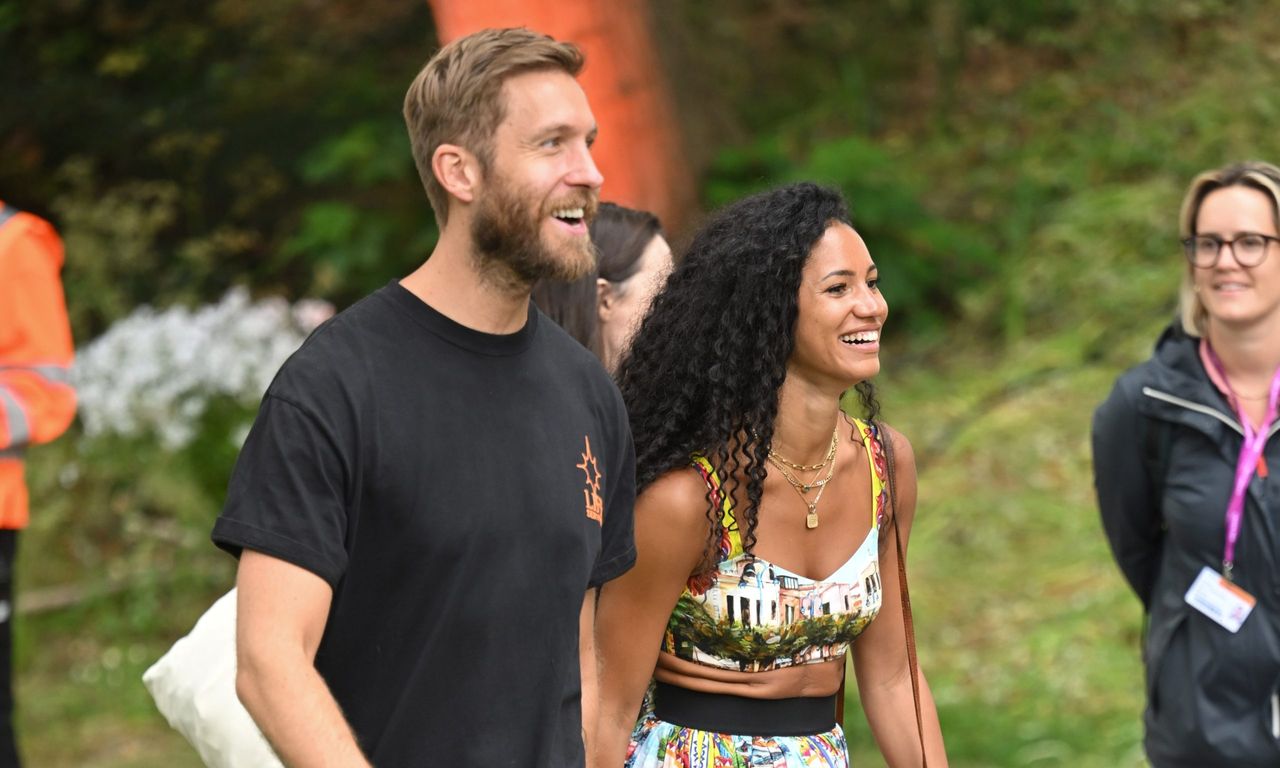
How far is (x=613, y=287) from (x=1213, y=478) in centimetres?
157

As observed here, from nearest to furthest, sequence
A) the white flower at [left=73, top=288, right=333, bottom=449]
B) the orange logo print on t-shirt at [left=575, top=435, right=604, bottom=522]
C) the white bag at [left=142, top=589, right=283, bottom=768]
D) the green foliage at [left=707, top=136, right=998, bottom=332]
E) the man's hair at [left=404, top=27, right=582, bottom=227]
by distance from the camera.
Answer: the man's hair at [left=404, top=27, right=582, bottom=227] → the orange logo print on t-shirt at [left=575, top=435, right=604, bottom=522] → the white bag at [left=142, top=589, right=283, bottom=768] → the white flower at [left=73, top=288, right=333, bottom=449] → the green foliage at [left=707, top=136, right=998, bottom=332]

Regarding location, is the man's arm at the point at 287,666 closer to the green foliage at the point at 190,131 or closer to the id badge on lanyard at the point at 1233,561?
the id badge on lanyard at the point at 1233,561

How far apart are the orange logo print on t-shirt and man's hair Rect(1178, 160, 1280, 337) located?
222cm

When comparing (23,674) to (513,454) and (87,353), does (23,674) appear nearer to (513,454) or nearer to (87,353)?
(87,353)

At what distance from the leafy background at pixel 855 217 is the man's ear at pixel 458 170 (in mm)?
4199

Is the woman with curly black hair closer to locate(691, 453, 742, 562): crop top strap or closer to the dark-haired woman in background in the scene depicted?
locate(691, 453, 742, 562): crop top strap

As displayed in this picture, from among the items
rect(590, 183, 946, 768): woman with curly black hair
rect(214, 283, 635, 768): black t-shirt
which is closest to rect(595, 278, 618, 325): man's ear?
rect(590, 183, 946, 768): woman with curly black hair

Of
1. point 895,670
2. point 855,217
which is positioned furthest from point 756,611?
point 855,217

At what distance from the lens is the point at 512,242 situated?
267 centimetres

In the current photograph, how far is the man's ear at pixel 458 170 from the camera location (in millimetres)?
2678

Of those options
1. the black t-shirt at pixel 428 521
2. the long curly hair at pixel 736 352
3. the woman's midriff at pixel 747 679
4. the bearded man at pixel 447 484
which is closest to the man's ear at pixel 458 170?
the bearded man at pixel 447 484

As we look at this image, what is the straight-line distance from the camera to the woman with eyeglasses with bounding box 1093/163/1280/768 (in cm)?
415

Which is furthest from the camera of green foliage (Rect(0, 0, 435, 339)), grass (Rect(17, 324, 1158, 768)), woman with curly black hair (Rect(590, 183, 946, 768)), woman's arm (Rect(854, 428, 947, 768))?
green foliage (Rect(0, 0, 435, 339))

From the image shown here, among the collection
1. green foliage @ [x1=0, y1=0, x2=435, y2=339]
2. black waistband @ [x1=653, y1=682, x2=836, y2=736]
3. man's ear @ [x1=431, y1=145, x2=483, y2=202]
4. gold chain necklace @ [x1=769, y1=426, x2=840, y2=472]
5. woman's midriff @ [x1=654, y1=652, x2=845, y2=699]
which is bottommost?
green foliage @ [x1=0, y1=0, x2=435, y2=339]
